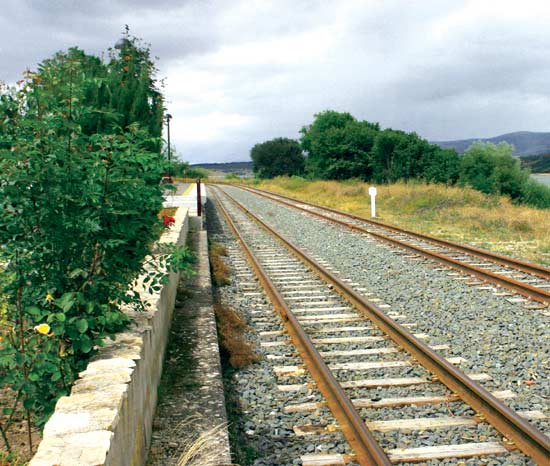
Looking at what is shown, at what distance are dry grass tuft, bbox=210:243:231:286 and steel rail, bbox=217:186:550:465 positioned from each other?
2.74 m

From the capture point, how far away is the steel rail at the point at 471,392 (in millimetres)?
3791

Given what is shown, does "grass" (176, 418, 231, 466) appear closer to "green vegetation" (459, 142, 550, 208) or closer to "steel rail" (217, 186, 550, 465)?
"steel rail" (217, 186, 550, 465)

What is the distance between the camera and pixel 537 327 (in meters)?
6.68

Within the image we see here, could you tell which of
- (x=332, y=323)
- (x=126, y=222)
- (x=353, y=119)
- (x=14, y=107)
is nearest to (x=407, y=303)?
(x=332, y=323)

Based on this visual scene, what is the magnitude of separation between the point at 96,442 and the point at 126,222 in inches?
71.2

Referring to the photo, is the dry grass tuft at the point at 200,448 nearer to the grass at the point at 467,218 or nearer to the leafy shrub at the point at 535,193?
the grass at the point at 467,218

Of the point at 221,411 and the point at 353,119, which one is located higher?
the point at 353,119

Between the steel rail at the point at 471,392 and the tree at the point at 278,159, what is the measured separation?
8792 centimetres

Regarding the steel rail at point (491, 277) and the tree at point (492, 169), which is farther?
the tree at point (492, 169)

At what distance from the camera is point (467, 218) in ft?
61.0

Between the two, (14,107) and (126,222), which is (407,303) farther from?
(14,107)

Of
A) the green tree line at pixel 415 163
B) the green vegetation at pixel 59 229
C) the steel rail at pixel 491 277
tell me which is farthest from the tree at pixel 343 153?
the green vegetation at pixel 59 229

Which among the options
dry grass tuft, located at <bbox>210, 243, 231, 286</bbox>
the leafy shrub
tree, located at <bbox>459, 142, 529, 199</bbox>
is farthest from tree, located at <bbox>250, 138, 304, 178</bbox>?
dry grass tuft, located at <bbox>210, 243, 231, 286</bbox>

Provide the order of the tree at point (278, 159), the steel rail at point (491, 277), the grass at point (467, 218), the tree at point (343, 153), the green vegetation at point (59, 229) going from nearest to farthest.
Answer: the green vegetation at point (59, 229), the steel rail at point (491, 277), the grass at point (467, 218), the tree at point (343, 153), the tree at point (278, 159)
